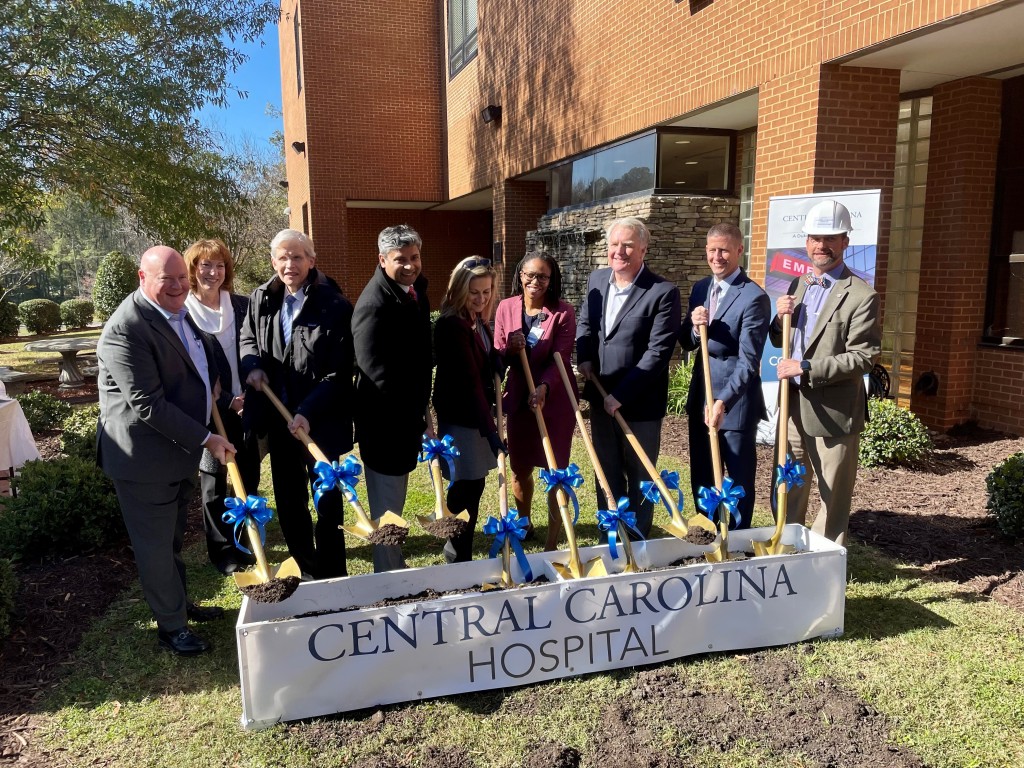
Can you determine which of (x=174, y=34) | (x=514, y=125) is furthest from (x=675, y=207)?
(x=174, y=34)

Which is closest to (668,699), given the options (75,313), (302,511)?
(302,511)

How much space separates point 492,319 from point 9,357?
1790 cm

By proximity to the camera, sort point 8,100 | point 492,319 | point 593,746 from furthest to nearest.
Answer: point 8,100 → point 492,319 → point 593,746

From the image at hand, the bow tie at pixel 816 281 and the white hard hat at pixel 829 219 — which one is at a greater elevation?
the white hard hat at pixel 829 219

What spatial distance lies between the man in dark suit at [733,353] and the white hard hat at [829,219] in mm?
402

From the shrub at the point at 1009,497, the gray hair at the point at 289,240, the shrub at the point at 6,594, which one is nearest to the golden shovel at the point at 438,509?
the gray hair at the point at 289,240

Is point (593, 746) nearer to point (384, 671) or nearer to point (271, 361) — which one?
point (384, 671)

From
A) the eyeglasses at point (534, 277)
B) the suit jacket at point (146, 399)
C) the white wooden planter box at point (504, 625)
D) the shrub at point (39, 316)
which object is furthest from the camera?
the shrub at point (39, 316)

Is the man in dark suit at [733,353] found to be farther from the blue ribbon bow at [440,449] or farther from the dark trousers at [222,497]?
the dark trousers at [222,497]

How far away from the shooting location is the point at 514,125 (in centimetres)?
1330

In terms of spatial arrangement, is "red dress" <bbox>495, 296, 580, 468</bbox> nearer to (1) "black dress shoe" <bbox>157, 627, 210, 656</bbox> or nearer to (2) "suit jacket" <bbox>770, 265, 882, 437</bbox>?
(2) "suit jacket" <bbox>770, 265, 882, 437</bbox>

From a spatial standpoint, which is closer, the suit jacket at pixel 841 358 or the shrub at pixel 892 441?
the suit jacket at pixel 841 358

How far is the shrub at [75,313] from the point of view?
24.7m

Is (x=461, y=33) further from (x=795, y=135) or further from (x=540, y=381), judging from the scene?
(x=540, y=381)
